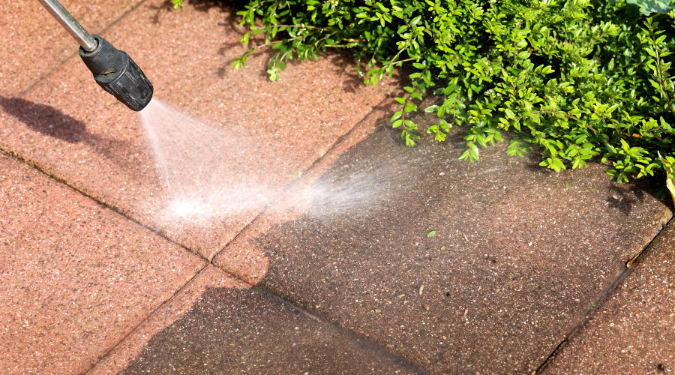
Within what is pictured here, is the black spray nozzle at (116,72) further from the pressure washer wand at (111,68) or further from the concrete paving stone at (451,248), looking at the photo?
the concrete paving stone at (451,248)

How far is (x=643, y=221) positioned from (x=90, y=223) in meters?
2.60

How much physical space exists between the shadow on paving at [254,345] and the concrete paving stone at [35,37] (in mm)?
1885

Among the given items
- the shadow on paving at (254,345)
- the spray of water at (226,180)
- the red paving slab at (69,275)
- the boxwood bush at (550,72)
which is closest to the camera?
the shadow on paving at (254,345)

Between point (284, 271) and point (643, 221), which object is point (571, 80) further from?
point (284, 271)

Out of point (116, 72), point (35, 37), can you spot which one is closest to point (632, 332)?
point (116, 72)

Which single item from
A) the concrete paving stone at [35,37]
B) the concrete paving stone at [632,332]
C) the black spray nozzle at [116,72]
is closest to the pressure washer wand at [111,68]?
the black spray nozzle at [116,72]

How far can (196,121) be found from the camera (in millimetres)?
3273

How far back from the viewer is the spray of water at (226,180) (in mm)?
2918

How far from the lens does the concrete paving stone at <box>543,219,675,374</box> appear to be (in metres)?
2.24

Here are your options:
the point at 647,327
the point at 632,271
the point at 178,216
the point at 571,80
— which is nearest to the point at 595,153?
the point at 571,80

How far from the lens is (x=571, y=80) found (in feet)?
9.39

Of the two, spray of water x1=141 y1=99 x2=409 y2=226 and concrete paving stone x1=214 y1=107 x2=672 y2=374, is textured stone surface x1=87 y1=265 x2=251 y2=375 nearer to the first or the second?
concrete paving stone x1=214 y1=107 x2=672 y2=374

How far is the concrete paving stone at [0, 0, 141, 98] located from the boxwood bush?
150cm

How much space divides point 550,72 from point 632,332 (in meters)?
1.26
